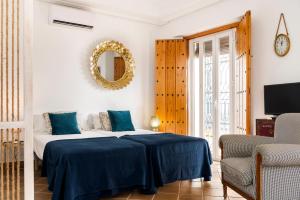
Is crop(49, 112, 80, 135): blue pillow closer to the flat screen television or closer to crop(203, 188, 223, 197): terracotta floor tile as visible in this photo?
crop(203, 188, 223, 197): terracotta floor tile

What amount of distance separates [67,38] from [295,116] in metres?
4.19

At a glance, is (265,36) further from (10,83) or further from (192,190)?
(10,83)

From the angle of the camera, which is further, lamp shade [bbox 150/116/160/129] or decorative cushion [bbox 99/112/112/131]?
lamp shade [bbox 150/116/160/129]

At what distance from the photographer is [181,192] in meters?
3.40

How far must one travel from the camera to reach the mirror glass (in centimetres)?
553

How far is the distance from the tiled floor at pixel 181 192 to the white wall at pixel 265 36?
1.29 m

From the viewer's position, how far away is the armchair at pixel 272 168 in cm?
212

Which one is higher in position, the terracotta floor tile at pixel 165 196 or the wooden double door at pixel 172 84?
the wooden double door at pixel 172 84

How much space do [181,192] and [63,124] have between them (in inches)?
90.2

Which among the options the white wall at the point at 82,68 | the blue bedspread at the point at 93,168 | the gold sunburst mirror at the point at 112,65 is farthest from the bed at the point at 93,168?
the gold sunburst mirror at the point at 112,65

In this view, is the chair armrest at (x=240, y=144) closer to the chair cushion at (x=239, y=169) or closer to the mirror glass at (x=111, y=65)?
the chair cushion at (x=239, y=169)

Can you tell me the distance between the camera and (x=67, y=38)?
5141 millimetres

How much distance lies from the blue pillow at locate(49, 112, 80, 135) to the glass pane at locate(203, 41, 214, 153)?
2.62 metres

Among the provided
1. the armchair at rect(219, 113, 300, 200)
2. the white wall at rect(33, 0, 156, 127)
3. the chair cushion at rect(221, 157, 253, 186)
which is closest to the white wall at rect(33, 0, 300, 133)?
the white wall at rect(33, 0, 156, 127)
